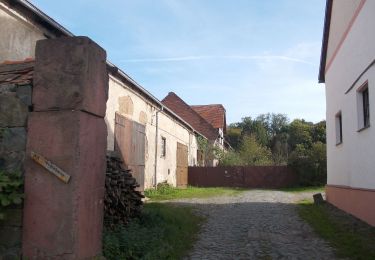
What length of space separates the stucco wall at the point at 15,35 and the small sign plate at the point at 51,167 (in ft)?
16.8

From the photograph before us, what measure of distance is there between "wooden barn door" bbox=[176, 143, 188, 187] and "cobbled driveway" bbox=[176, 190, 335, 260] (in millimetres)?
12175

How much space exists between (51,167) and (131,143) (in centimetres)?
968

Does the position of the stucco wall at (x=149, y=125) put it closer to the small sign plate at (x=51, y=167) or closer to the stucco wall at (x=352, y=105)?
the stucco wall at (x=352, y=105)

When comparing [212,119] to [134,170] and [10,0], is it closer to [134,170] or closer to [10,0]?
[134,170]

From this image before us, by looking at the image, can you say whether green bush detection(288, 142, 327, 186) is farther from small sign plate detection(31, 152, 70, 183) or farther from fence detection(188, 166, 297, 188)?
small sign plate detection(31, 152, 70, 183)

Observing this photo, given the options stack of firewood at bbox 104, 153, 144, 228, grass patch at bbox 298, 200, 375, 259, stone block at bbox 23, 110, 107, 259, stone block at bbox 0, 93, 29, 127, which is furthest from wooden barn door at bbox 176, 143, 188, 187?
stone block at bbox 23, 110, 107, 259

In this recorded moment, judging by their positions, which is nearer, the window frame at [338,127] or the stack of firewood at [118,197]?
the stack of firewood at [118,197]

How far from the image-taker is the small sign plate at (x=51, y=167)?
4.63 metres

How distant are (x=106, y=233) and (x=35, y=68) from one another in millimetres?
2604

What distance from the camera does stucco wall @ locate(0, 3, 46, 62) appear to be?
901 cm

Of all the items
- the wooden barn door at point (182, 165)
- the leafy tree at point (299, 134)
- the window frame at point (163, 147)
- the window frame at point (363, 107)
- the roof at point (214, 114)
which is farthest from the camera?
the leafy tree at point (299, 134)

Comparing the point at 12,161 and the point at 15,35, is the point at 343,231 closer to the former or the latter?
the point at 12,161

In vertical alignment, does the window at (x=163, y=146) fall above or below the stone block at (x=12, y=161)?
above

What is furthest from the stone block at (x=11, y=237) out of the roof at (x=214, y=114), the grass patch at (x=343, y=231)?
the roof at (x=214, y=114)
